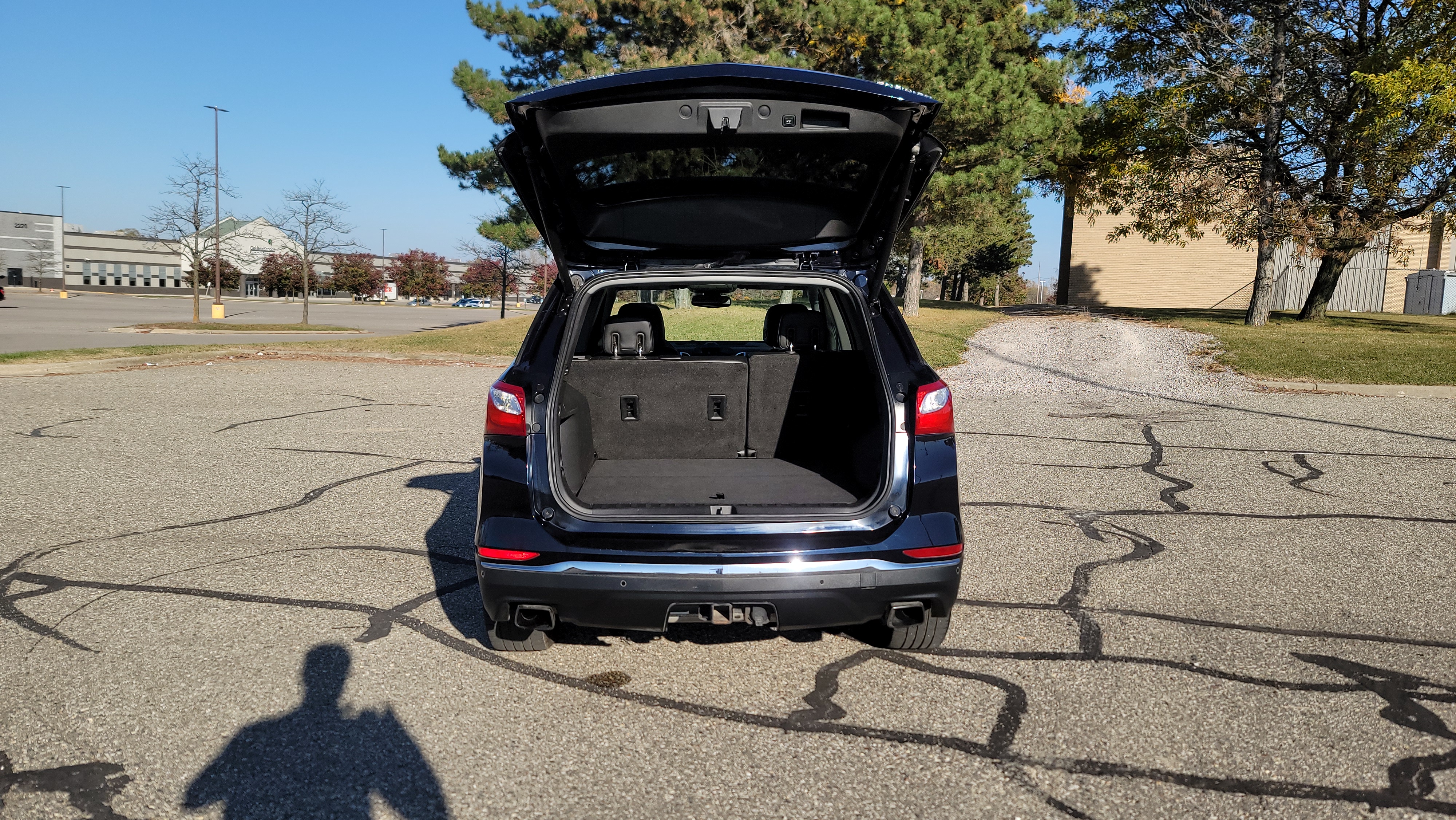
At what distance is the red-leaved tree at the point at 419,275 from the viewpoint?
93688 mm

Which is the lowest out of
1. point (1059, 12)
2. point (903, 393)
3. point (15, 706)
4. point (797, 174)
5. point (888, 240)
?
point (15, 706)

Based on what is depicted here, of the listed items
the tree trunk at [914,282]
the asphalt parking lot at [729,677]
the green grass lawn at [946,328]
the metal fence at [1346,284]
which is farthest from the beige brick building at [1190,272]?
the asphalt parking lot at [729,677]

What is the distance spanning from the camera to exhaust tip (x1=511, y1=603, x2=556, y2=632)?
3.16 metres

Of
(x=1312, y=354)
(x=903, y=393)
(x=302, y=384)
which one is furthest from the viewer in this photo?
(x=1312, y=354)

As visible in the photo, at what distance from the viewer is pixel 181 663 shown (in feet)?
Answer: 11.7

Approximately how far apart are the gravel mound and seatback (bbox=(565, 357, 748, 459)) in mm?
9393

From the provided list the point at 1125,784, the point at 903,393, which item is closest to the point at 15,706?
the point at 903,393

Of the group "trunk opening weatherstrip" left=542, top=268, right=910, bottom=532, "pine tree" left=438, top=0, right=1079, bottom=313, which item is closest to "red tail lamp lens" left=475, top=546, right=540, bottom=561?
"trunk opening weatherstrip" left=542, top=268, right=910, bottom=532

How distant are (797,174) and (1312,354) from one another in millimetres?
15245

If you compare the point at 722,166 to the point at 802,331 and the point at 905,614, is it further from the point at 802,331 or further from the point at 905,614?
the point at 905,614

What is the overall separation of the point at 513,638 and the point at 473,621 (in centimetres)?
52

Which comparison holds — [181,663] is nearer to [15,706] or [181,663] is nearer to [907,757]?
[15,706]

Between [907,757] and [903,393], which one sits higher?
[903,393]

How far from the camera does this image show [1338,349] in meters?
16.5
